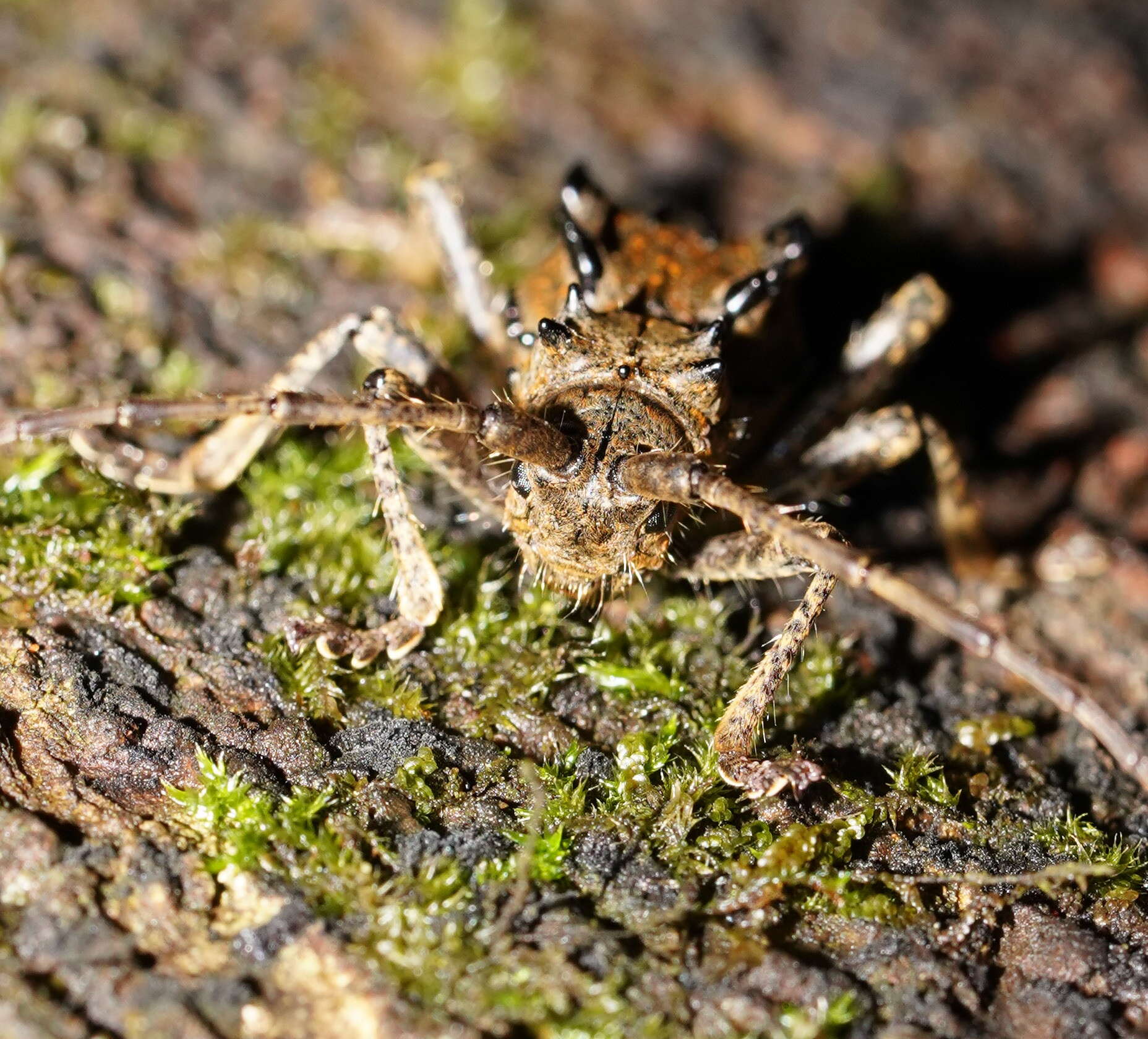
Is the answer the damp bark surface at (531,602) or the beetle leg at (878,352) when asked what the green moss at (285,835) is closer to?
the damp bark surface at (531,602)

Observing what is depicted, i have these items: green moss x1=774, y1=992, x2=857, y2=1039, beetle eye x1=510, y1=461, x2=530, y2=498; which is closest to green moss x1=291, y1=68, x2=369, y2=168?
beetle eye x1=510, y1=461, x2=530, y2=498

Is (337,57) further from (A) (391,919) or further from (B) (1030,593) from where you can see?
(A) (391,919)

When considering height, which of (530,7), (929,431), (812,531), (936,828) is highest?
(530,7)

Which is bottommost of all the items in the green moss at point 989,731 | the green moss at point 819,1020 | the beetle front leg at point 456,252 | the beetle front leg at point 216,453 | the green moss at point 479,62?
the green moss at point 819,1020

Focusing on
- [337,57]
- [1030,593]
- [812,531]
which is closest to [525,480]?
[812,531]

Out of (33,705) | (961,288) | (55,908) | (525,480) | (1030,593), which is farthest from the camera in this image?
(961,288)

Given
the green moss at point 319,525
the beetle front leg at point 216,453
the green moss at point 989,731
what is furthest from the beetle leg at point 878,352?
the beetle front leg at point 216,453

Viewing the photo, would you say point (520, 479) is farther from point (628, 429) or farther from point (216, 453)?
point (216, 453)
